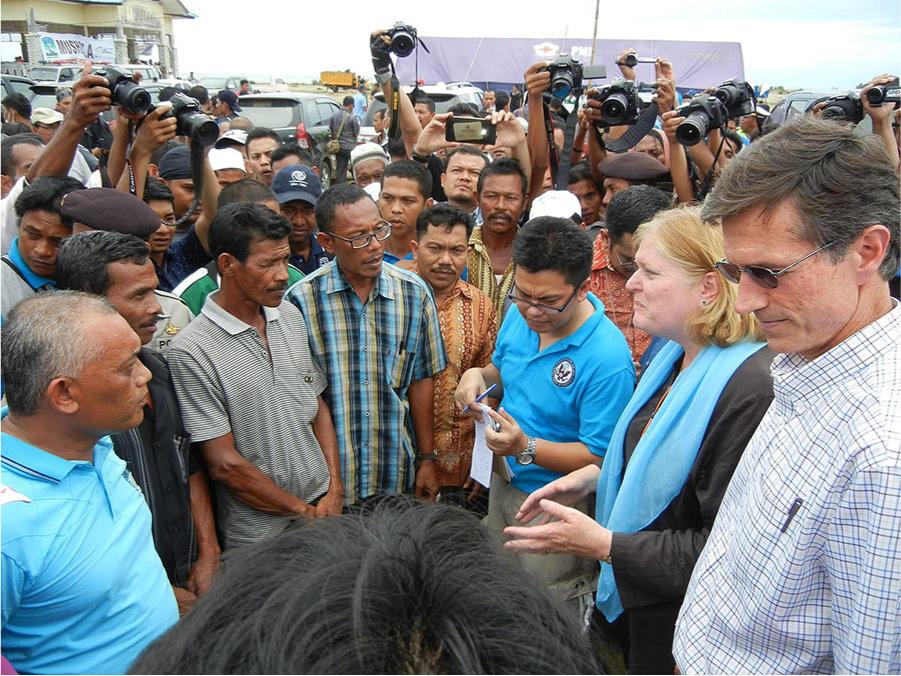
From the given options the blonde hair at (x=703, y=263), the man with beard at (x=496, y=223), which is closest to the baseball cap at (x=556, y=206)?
the man with beard at (x=496, y=223)

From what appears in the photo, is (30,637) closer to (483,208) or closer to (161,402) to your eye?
(161,402)

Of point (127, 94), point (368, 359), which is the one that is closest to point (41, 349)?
point (368, 359)

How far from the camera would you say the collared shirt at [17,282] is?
2.50 meters

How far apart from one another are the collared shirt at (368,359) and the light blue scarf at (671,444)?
3.48 feet

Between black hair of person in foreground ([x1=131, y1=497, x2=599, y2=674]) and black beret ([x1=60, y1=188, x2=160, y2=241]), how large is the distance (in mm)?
2096

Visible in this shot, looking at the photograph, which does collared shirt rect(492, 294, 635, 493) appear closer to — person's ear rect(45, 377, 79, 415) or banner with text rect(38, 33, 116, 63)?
person's ear rect(45, 377, 79, 415)

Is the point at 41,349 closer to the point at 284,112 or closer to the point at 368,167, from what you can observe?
the point at 368,167

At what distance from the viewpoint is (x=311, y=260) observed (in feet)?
12.8

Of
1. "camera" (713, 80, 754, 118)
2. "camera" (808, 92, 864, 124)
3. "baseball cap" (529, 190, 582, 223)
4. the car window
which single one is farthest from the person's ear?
the car window

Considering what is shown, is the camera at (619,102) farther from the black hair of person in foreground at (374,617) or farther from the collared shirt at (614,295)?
the black hair of person in foreground at (374,617)

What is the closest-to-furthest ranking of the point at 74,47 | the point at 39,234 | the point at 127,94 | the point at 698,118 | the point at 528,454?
the point at 528,454
the point at 39,234
the point at 127,94
the point at 698,118
the point at 74,47

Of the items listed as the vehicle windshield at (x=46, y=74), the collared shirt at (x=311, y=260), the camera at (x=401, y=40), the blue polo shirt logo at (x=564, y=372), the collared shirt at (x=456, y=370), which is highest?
the vehicle windshield at (x=46, y=74)

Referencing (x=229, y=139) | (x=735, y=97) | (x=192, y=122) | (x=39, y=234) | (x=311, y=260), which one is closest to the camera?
(x=39, y=234)

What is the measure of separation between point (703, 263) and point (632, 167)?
231cm
